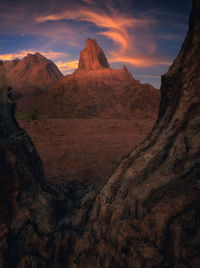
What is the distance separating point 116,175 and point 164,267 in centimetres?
92

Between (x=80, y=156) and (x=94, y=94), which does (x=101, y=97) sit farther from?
(x=80, y=156)

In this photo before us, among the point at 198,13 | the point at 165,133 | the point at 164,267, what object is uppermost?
the point at 198,13

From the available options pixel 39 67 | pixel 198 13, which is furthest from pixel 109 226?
pixel 39 67

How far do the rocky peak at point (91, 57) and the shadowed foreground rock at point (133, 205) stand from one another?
142 feet

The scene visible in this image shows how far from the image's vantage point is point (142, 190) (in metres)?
1.63

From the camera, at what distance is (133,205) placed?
1.60 meters

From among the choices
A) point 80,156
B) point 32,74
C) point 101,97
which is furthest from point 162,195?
point 32,74

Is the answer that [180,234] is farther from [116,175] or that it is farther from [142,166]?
[116,175]

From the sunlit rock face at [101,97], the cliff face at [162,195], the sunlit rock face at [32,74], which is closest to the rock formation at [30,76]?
the sunlit rock face at [32,74]

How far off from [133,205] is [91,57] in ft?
153

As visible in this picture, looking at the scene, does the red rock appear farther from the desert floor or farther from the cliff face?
the cliff face

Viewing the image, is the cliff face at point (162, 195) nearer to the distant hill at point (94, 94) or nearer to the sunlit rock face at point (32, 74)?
the distant hill at point (94, 94)

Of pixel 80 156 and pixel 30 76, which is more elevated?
pixel 30 76

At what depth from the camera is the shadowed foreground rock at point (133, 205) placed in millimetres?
1264
